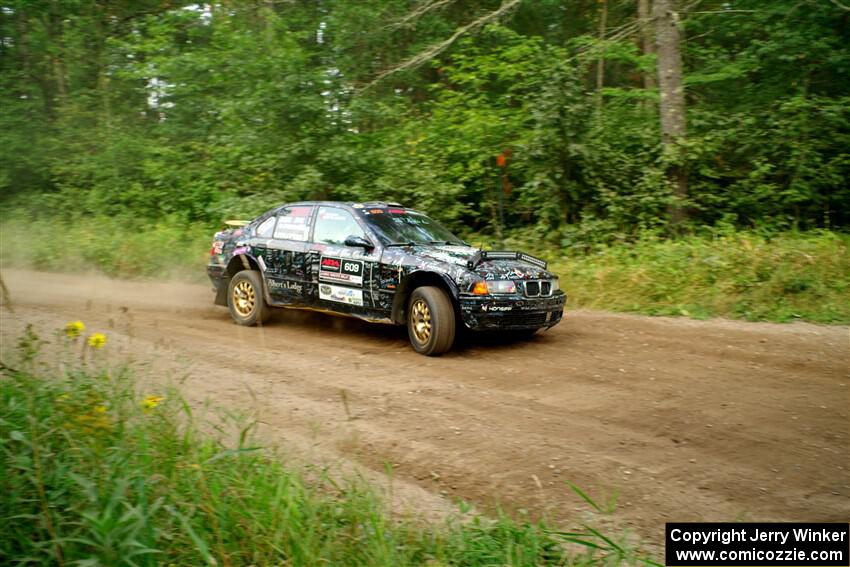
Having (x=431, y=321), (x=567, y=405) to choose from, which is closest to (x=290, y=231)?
(x=431, y=321)

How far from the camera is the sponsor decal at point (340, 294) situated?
28.3 ft

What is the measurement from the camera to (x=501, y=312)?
767 centimetres

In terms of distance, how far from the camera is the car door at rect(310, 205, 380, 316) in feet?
27.9

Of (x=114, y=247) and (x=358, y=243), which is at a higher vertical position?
(x=358, y=243)

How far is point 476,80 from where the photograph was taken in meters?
16.4

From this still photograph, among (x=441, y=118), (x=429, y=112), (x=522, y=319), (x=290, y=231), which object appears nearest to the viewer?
(x=522, y=319)

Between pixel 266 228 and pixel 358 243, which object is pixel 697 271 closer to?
pixel 358 243

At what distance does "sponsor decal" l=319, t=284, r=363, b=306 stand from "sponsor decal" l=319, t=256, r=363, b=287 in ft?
0.29

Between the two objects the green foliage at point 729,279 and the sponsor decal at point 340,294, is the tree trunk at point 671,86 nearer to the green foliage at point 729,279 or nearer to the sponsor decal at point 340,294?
the green foliage at point 729,279

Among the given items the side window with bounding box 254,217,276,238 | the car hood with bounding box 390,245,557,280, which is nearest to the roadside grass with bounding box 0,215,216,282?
the side window with bounding box 254,217,276,238

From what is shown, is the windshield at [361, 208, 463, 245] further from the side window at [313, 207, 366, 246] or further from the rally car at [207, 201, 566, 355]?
the side window at [313, 207, 366, 246]

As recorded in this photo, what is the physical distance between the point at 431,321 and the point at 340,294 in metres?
1.61

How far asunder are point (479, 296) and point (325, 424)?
2618 mm

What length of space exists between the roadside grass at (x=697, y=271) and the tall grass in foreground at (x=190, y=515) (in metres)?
7.11
